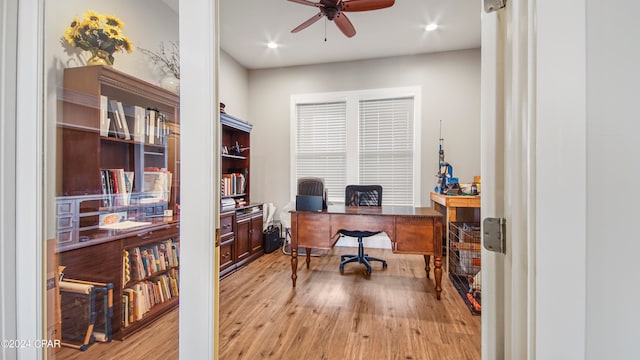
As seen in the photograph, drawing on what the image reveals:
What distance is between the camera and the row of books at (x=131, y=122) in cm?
176

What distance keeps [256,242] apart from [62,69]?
2844 millimetres

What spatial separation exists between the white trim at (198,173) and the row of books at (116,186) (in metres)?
1.24

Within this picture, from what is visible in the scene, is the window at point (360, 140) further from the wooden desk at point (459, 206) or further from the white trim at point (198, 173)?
the white trim at point (198, 173)

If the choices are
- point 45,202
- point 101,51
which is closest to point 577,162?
point 45,202

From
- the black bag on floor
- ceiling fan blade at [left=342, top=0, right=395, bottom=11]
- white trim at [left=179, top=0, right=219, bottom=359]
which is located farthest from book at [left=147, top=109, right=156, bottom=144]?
the black bag on floor

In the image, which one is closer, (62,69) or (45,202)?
(45,202)

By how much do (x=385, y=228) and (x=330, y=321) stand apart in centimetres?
96

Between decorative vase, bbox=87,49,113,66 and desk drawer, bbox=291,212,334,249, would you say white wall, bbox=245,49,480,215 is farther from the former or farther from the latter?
decorative vase, bbox=87,49,113,66

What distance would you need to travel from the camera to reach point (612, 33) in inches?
19.6

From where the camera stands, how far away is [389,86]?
4.23 metres

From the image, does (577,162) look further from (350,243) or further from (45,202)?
(350,243)

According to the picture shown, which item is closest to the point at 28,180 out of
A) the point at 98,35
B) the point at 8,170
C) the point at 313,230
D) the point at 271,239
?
the point at 8,170

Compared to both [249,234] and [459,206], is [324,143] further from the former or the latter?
[459,206]

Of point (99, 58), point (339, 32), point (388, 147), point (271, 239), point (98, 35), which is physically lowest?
point (271, 239)
